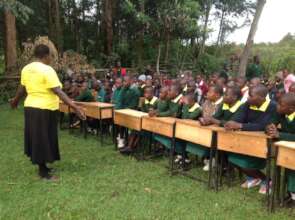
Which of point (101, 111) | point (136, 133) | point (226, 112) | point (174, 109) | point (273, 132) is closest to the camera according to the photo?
point (273, 132)

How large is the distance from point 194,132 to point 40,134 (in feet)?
7.23

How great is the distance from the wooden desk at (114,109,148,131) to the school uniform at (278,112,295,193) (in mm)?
2540

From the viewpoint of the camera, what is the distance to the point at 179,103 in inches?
262

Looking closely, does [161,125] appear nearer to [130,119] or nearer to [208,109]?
[130,119]

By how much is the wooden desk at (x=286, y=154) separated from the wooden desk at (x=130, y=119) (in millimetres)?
2808

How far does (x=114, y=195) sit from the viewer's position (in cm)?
499

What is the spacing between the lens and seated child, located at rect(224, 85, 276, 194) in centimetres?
488

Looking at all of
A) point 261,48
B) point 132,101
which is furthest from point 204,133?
point 261,48

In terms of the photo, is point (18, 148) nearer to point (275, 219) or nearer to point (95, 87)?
point (95, 87)

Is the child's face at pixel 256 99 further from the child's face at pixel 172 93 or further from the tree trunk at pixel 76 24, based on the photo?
the tree trunk at pixel 76 24

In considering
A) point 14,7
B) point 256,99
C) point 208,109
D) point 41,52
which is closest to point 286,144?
point 256,99

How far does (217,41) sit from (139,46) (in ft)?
27.3

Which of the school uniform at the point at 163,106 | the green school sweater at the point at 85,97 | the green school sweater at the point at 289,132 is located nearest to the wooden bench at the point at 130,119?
the school uniform at the point at 163,106

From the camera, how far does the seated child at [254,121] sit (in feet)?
16.0
